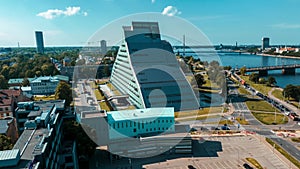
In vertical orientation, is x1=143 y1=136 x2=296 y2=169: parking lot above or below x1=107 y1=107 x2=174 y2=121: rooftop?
below

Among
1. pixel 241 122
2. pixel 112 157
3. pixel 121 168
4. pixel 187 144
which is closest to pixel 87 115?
pixel 112 157

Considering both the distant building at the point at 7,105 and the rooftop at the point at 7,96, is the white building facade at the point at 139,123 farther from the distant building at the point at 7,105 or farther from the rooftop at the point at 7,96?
the rooftop at the point at 7,96

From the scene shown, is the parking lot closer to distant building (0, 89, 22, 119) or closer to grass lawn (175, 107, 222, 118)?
grass lawn (175, 107, 222, 118)

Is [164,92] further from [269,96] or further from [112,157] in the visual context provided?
[269,96]

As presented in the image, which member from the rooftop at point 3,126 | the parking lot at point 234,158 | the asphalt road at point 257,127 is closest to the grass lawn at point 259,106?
A: the asphalt road at point 257,127

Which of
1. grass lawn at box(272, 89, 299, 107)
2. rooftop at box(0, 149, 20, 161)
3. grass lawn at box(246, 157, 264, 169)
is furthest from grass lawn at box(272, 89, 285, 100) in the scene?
rooftop at box(0, 149, 20, 161)
